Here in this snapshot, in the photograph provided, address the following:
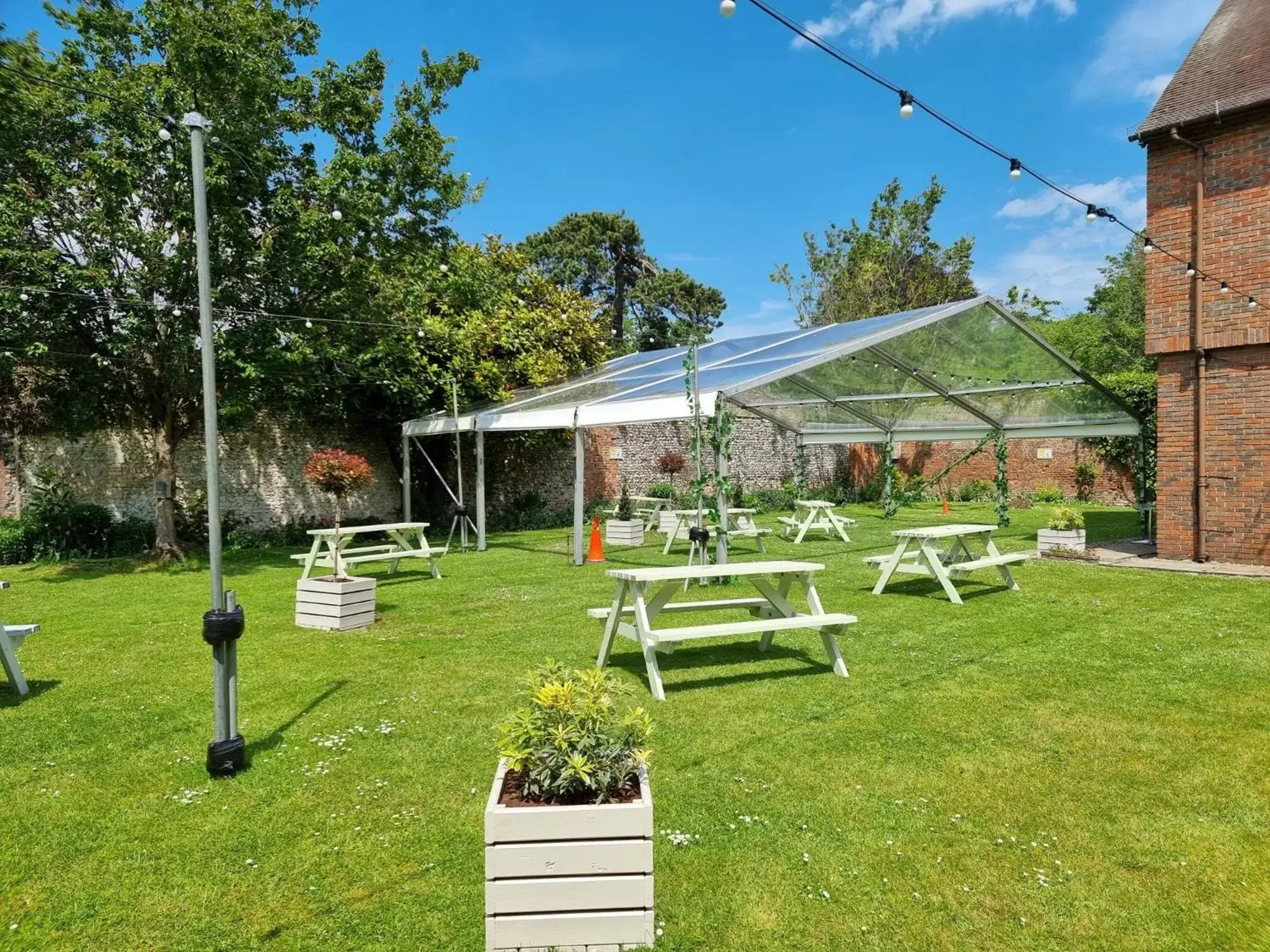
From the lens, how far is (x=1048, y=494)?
59.9ft

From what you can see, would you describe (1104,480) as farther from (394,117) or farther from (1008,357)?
(394,117)

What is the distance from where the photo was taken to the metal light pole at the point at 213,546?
3.15 m

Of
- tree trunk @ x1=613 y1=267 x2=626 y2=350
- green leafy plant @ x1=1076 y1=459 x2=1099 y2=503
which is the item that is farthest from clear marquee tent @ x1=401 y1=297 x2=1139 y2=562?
tree trunk @ x1=613 y1=267 x2=626 y2=350

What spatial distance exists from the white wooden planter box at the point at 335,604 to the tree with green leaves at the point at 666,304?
960 inches

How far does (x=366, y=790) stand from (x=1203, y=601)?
24.4 ft

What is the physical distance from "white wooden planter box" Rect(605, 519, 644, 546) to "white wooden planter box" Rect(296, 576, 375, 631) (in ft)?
19.9

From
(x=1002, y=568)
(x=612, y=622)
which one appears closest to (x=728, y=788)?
(x=612, y=622)

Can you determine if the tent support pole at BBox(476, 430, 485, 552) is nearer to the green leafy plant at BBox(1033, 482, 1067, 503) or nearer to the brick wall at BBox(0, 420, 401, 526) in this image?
the brick wall at BBox(0, 420, 401, 526)

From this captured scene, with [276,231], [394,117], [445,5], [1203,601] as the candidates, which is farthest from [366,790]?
[394,117]

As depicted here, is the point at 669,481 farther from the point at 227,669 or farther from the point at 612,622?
the point at 227,669

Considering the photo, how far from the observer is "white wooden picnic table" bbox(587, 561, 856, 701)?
177 inches

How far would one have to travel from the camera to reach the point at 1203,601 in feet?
23.1

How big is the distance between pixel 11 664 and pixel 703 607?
14.0ft

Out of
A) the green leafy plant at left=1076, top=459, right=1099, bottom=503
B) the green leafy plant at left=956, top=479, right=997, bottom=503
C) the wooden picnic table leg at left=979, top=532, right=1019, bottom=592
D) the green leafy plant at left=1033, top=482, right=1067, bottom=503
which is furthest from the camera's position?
the green leafy plant at left=956, top=479, right=997, bottom=503
